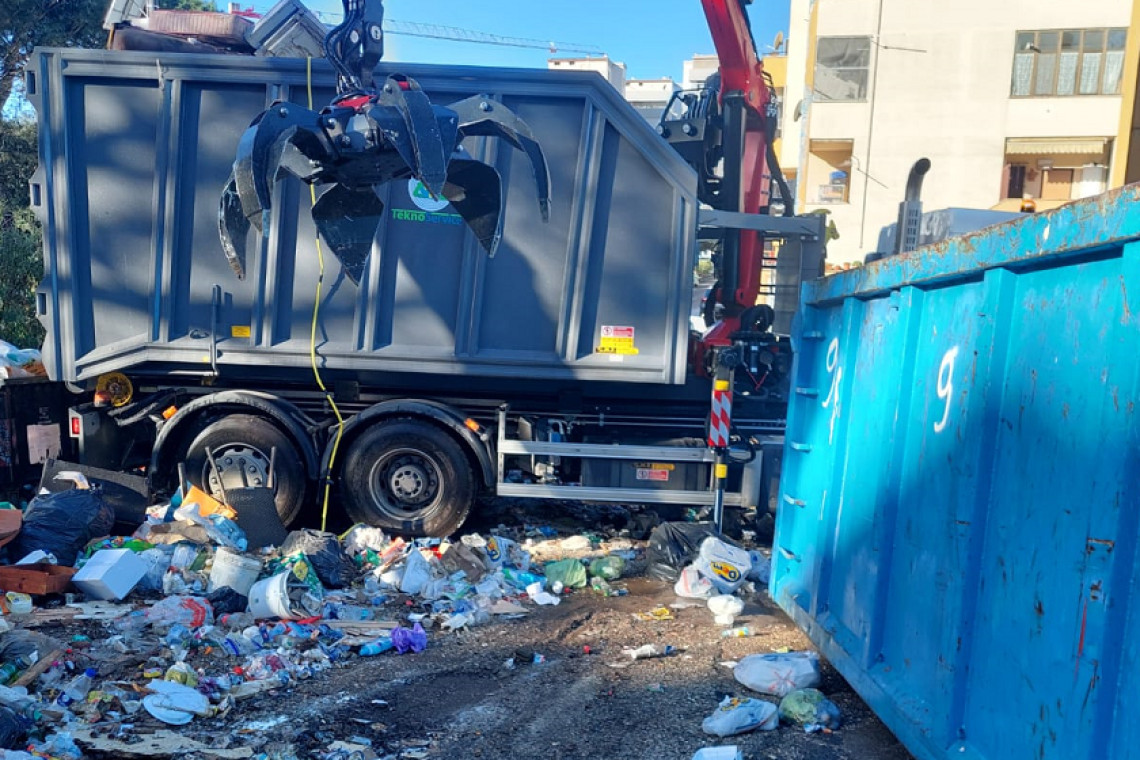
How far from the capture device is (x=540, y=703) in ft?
11.7

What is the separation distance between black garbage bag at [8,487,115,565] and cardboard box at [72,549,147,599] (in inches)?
14.3

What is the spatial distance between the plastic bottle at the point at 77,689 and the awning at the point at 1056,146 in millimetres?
22927

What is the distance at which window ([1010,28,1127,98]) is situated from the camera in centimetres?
2041

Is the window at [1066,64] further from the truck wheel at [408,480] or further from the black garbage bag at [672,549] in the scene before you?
the truck wheel at [408,480]

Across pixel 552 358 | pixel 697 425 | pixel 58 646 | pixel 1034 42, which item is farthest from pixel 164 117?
pixel 1034 42

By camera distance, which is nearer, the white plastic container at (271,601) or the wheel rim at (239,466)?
the white plastic container at (271,601)

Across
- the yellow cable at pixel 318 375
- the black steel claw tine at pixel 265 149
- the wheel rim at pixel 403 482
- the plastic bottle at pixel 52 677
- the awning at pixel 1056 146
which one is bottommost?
the plastic bottle at pixel 52 677

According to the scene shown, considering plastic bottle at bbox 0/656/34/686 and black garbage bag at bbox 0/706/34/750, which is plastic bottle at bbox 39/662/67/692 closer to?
plastic bottle at bbox 0/656/34/686

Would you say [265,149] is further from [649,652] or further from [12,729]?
[649,652]

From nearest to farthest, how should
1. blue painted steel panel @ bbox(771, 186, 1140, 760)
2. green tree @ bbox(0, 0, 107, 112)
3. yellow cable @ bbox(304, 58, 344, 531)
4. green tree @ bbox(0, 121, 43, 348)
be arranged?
blue painted steel panel @ bbox(771, 186, 1140, 760) < yellow cable @ bbox(304, 58, 344, 531) < green tree @ bbox(0, 121, 43, 348) < green tree @ bbox(0, 0, 107, 112)

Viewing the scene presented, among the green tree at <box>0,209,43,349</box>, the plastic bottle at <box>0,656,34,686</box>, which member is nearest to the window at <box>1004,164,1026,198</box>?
the green tree at <box>0,209,43,349</box>

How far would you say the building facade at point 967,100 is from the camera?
2056 centimetres

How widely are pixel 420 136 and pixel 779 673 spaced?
275 centimetres

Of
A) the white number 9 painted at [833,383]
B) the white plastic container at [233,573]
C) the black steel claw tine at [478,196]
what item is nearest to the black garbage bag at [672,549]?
the white number 9 painted at [833,383]
